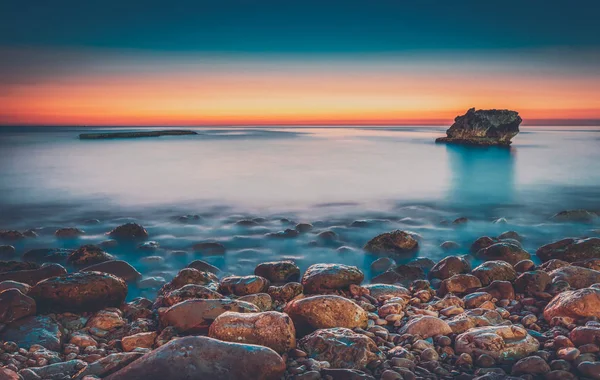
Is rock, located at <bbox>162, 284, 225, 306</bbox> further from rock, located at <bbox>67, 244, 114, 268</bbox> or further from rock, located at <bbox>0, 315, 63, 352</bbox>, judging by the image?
rock, located at <bbox>67, 244, 114, 268</bbox>

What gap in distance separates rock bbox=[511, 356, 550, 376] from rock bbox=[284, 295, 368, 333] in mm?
1354

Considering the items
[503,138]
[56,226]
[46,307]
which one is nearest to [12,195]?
[56,226]

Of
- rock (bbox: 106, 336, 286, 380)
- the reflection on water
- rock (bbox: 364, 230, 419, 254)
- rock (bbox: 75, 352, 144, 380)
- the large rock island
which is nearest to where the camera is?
rock (bbox: 106, 336, 286, 380)

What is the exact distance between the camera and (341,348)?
A: 3.56 metres

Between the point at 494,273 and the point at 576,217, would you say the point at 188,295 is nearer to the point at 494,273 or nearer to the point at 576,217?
the point at 494,273

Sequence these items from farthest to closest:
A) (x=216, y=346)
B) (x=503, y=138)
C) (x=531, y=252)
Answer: (x=503, y=138), (x=531, y=252), (x=216, y=346)

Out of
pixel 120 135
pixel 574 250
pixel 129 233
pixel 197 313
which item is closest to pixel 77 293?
pixel 197 313

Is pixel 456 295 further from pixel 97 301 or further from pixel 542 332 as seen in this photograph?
pixel 97 301

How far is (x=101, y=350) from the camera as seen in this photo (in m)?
3.78

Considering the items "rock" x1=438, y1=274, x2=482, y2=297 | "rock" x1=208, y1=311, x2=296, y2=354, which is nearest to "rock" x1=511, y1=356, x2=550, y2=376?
"rock" x1=208, y1=311, x2=296, y2=354

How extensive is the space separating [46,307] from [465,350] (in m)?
4.12

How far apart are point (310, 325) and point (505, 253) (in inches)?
157

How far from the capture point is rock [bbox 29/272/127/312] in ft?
14.9

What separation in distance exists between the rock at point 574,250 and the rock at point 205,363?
211 inches
